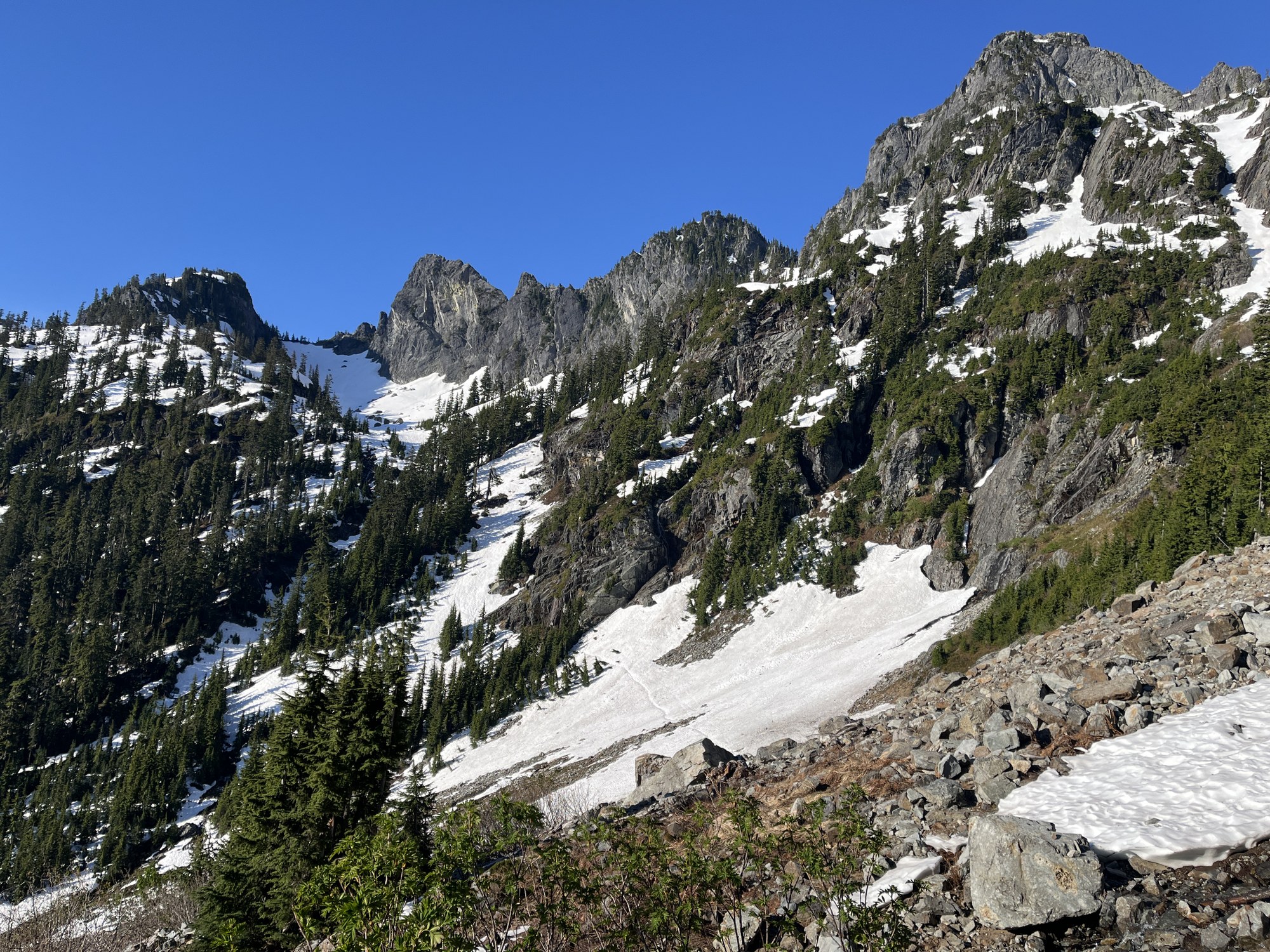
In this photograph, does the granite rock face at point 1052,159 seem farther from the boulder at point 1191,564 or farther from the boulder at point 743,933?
the boulder at point 743,933

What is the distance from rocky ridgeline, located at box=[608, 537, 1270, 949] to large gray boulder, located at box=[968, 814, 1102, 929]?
2 cm

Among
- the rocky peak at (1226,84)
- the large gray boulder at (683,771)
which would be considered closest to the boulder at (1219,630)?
the large gray boulder at (683,771)

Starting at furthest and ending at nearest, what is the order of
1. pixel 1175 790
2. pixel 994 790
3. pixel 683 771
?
pixel 683 771 < pixel 994 790 < pixel 1175 790

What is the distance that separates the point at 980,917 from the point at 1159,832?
3.47 metres

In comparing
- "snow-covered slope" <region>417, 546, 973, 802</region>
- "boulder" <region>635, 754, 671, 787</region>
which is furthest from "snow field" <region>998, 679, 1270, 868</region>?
"snow-covered slope" <region>417, 546, 973, 802</region>

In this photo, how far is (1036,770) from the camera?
1395 centimetres

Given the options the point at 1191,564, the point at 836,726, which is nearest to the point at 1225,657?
the point at 836,726

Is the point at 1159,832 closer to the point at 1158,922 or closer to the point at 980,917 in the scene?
the point at 1158,922

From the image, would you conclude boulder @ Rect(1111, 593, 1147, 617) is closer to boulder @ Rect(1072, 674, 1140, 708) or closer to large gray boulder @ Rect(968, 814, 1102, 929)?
boulder @ Rect(1072, 674, 1140, 708)

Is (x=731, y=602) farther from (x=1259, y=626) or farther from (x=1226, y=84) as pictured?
(x=1226, y=84)

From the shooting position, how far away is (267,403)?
194m

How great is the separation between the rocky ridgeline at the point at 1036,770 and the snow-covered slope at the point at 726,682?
21.5 m

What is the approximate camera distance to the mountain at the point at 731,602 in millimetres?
10977

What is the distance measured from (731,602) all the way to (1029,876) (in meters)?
77.5
